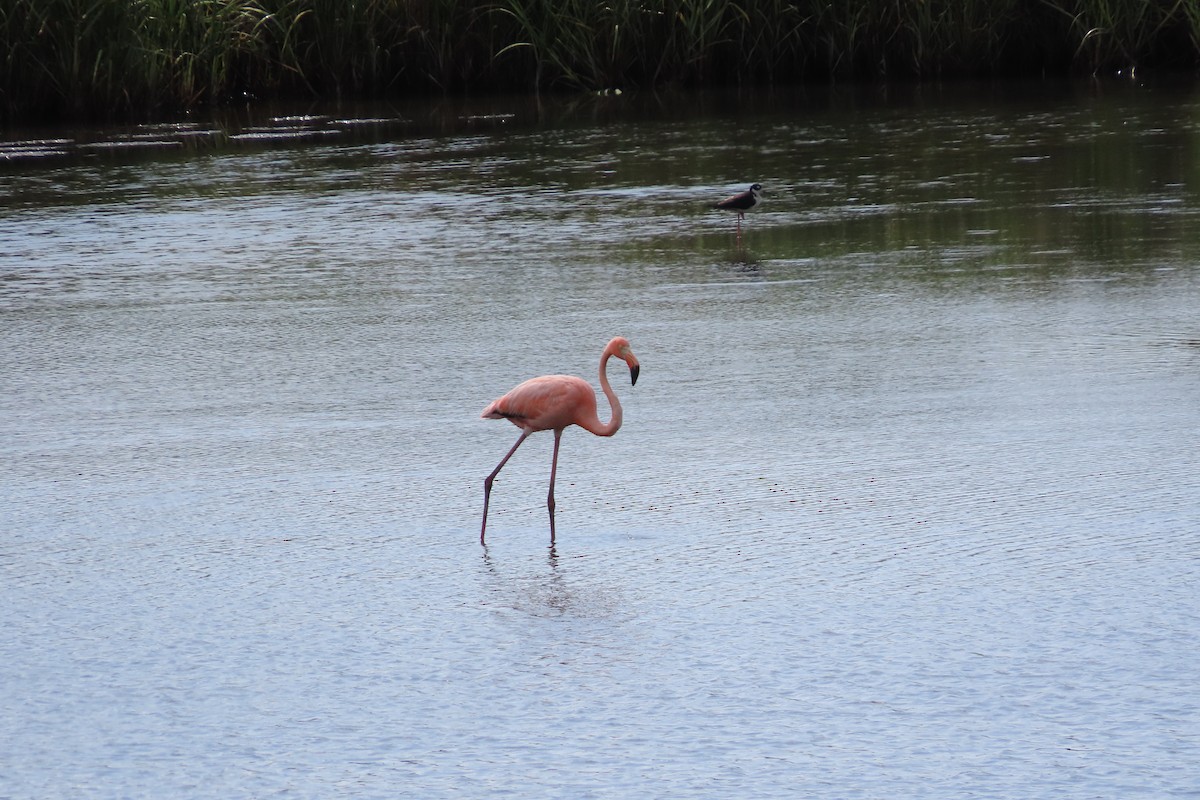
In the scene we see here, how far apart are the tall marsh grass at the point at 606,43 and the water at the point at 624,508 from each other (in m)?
9.06

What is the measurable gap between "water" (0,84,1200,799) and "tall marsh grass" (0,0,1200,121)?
29.7ft

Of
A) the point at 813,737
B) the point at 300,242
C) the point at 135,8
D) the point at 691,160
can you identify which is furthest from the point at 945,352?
the point at 135,8

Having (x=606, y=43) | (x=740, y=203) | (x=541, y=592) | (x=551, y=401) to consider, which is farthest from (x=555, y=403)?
(x=606, y=43)

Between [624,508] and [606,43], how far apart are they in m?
17.3

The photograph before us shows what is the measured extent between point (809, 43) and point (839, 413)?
650 inches

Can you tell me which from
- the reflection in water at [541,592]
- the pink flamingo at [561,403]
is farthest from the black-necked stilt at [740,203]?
the reflection in water at [541,592]

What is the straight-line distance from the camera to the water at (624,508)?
404 cm

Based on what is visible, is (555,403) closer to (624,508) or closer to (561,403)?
(561,403)

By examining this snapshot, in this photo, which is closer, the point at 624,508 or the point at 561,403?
the point at 624,508

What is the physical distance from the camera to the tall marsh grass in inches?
841

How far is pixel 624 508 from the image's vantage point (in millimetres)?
5910

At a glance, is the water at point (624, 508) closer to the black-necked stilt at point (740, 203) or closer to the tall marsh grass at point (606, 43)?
the black-necked stilt at point (740, 203)

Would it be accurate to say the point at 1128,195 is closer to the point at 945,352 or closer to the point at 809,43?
the point at 945,352

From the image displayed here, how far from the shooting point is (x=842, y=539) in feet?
17.8
